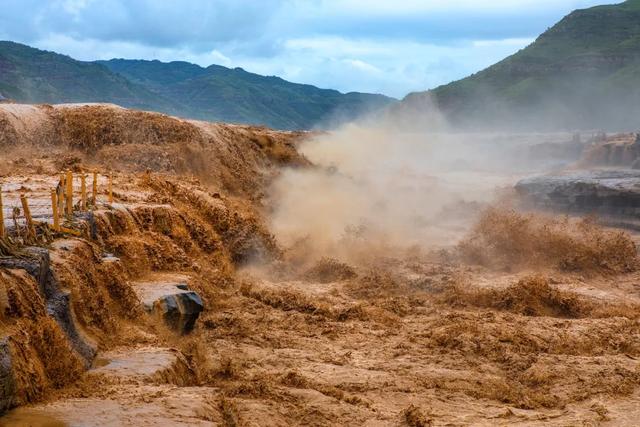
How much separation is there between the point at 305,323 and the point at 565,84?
Result: 63.2m

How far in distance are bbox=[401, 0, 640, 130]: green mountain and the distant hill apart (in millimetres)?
17084

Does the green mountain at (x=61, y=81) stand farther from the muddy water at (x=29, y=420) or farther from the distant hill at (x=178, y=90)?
the muddy water at (x=29, y=420)

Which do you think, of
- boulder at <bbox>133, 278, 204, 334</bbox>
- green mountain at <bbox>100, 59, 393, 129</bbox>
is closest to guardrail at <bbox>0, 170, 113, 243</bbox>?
boulder at <bbox>133, 278, 204, 334</bbox>

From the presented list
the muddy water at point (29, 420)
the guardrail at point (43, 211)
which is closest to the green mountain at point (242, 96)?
the guardrail at point (43, 211)

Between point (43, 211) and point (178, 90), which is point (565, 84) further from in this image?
point (43, 211)

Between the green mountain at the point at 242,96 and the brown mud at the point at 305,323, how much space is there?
2715 inches

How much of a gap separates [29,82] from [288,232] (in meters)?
54.5

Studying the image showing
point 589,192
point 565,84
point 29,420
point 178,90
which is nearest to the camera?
point 29,420

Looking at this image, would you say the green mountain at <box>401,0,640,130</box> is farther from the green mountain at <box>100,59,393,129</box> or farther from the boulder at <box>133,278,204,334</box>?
the boulder at <box>133,278,204,334</box>

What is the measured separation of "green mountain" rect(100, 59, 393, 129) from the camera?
87500mm

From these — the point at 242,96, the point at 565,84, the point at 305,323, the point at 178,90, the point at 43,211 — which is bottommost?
the point at 305,323

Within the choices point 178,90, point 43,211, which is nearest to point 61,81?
point 178,90

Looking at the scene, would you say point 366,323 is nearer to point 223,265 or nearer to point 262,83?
point 223,265

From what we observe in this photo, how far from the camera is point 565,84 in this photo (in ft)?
222
